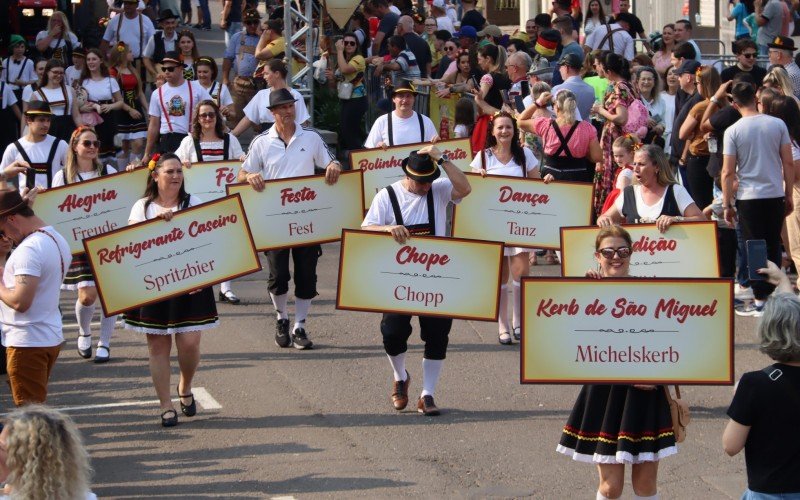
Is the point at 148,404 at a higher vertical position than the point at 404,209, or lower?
lower

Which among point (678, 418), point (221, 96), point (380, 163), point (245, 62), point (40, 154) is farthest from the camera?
point (245, 62)

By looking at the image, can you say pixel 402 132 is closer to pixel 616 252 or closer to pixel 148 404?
pixel 148 404

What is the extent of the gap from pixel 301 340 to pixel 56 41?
11681 millimetres

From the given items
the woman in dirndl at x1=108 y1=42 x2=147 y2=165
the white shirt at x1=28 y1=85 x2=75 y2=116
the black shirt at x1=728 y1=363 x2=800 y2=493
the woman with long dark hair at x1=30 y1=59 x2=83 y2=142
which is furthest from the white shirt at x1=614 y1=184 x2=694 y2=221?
the woman in dirndl at x1=108 y1=42 x2=147 y2=165

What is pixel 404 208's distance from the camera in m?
9.07

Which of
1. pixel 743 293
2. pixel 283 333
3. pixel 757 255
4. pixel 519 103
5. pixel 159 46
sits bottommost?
pixel 743 293

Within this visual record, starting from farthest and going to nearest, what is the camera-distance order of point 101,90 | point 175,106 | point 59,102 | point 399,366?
point 101,90 < point 59,102 < point 175,106 < point 399,366

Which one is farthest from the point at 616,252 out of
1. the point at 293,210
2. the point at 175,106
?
the point at 175,106

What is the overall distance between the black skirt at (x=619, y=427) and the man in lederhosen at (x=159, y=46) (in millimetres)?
14509

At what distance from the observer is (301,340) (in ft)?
36.3

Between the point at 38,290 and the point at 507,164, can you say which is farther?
the point at 507,164

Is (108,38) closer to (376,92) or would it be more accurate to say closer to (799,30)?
(376,92)

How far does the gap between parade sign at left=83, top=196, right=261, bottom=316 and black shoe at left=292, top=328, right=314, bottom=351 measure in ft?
5.89

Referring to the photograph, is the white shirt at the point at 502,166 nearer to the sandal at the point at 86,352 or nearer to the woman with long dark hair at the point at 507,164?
the woman with long dark hair at the point at 507,164
